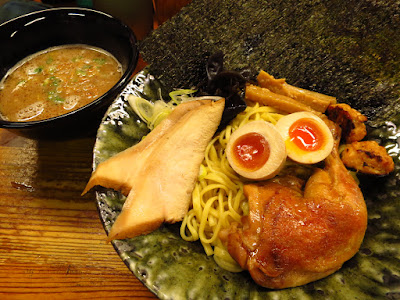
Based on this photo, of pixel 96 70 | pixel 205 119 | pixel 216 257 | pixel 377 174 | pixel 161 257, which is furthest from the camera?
pixel 96 70

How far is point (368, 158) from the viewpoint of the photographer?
1.95 metres

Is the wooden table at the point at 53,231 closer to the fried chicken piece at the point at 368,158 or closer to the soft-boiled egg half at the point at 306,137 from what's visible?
the soft-boiled egg half at the point at 306,137

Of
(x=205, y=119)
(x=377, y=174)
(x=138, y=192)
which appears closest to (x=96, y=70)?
(x=205, y=119)

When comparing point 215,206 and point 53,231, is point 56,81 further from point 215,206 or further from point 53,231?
point 215,206

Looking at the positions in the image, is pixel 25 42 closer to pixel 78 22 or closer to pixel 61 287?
pixel 78 22

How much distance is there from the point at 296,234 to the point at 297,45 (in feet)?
4.98

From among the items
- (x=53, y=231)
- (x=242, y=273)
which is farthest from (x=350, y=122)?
(x=53, y=231)

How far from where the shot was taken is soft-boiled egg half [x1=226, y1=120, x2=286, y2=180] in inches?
73.2

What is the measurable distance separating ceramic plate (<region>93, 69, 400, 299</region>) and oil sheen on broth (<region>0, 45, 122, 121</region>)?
0.58 meters

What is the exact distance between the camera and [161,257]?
5.54 ft


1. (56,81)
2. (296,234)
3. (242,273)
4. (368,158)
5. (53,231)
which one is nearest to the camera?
(296,234)

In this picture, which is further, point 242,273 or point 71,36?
point 71,36

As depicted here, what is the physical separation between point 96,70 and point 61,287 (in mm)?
1710

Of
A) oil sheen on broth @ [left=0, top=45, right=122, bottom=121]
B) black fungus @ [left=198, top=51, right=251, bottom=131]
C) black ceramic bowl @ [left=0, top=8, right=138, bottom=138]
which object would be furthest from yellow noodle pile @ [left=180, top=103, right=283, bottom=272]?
oil sheen on broth @ [left=0, top=45, right=122, bottom=121]
